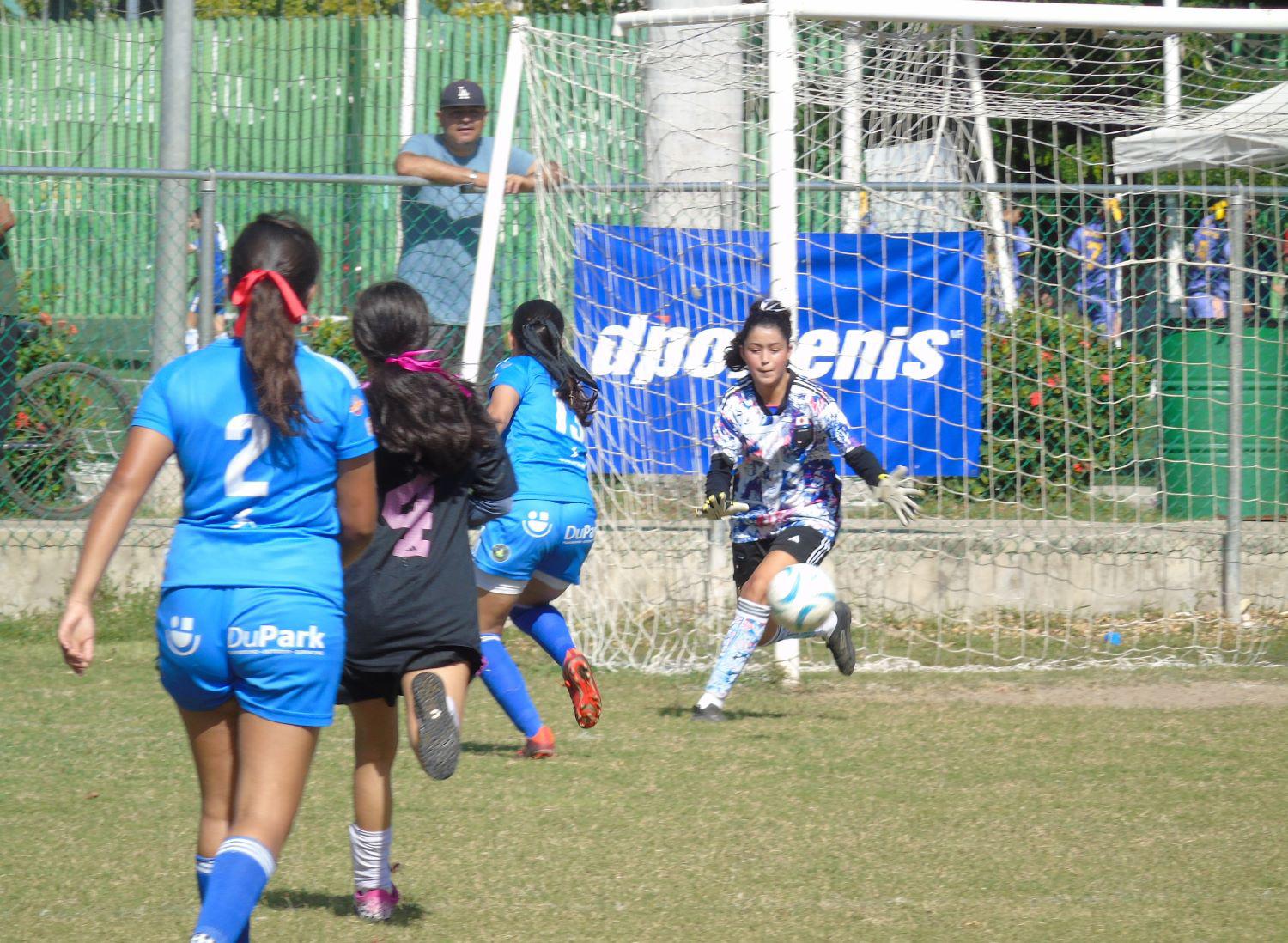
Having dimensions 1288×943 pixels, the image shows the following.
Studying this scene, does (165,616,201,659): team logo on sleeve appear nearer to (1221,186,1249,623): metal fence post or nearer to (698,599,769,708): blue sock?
(698,599,769,708): blue sock

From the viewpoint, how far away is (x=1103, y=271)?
30.1 ft

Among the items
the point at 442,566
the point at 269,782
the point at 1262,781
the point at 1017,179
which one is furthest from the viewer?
the point at 1017,179

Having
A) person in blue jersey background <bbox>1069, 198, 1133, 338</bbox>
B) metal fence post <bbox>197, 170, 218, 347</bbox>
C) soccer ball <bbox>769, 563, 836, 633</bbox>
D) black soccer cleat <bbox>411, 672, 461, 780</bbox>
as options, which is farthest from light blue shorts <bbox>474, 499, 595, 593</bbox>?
person in blue jersey background <bbox>1069, 198, 1133, 338</bbox>

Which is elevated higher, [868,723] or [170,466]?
[170,466]

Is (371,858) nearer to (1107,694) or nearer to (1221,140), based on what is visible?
(1107,694)

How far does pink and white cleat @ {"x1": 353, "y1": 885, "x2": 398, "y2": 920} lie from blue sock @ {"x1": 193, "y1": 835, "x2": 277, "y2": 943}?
977mm

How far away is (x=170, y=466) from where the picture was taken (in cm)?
918

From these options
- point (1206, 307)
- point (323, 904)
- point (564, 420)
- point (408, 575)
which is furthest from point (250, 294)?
point (1206, 307)

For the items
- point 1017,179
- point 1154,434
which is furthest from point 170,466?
point 1017,179

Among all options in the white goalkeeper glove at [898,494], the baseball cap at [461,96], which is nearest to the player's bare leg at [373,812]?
the white goalkeeper glove at [898,494]

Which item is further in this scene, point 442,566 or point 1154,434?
point 1154,434

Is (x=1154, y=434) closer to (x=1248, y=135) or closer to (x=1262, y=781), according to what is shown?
(x=1248, y=135)

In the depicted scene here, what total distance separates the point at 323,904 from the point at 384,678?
75cm

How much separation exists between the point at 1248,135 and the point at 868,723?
518cm
